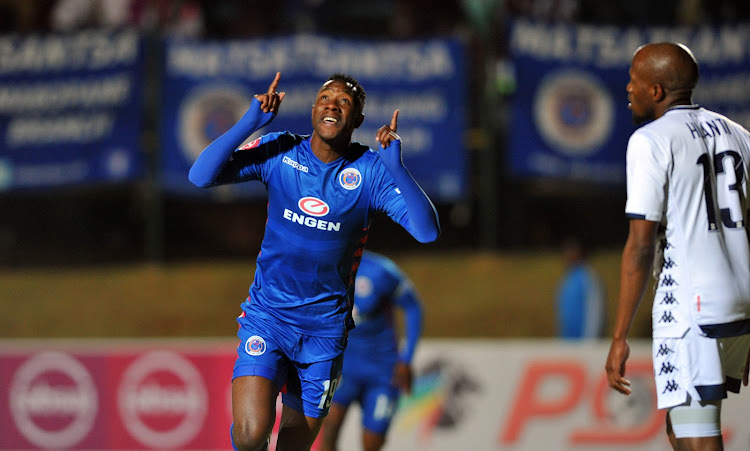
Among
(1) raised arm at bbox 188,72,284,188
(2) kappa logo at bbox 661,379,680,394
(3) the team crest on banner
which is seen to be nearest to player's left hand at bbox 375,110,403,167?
(1) raised arm at bbox 188,72,284,188

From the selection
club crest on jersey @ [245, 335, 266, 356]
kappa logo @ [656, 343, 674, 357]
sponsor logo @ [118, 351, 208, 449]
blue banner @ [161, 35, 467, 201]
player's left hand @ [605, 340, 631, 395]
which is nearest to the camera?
player's left hand @ [605, 340, 631, 395]

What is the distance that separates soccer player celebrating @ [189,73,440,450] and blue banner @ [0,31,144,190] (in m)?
7.59

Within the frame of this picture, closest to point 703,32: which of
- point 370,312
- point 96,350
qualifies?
point 370,312

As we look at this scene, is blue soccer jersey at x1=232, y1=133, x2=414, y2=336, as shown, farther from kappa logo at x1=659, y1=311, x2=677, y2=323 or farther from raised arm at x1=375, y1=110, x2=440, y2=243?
kappa logo at x1=659, y1=311, x2=677, y2=323

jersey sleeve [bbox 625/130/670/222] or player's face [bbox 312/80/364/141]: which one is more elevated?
player's face [bbox 312/80/364/141]

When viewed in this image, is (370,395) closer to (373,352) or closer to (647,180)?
(373,352)

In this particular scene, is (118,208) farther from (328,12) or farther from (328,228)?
(328,228)

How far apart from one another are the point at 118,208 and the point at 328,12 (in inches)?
157

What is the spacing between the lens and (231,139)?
16.3ft

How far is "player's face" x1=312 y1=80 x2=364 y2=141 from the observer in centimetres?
505

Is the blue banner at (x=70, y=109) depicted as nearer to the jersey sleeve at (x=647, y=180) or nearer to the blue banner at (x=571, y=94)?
the blue banner at (x=571, y=94)

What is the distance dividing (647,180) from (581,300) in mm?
7446

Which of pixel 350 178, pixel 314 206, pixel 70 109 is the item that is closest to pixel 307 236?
pixel 314 206

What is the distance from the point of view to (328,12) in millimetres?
14062
